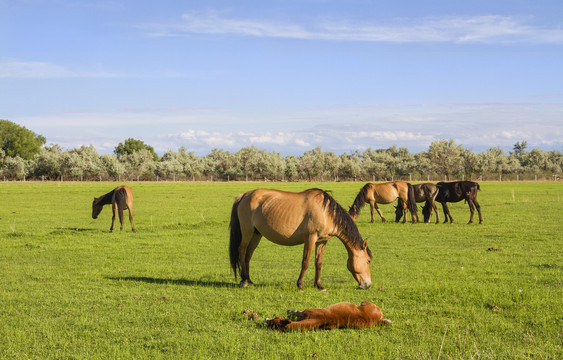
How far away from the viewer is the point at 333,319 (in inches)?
261

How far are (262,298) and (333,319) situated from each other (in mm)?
2304

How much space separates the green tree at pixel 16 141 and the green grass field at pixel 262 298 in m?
97.9

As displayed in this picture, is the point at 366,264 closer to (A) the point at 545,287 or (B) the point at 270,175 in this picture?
(A) the point at 545,287

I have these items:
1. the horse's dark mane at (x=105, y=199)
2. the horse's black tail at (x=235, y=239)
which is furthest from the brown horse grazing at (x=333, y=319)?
the horse's dark mane at (x=105, y=199)

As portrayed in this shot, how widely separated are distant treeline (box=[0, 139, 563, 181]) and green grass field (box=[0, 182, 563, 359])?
82.7 m

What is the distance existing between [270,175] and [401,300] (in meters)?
95.3

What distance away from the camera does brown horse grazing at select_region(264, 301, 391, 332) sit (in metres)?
6.55

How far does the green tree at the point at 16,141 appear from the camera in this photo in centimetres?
10275

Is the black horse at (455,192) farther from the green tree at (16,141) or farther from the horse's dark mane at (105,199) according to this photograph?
the green tree at (16,141)

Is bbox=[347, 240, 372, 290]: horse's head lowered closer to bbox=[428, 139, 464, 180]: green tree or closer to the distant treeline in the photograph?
the distant treeline

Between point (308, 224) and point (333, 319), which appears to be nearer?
point (333, 319)

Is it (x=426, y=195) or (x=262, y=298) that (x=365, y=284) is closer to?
(x=262, y=298)

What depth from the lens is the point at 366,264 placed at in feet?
30.6

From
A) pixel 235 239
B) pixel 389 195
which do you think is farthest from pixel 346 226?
pixel 389 195
